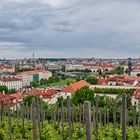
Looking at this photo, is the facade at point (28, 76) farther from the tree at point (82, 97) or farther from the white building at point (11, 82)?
the tree at point (82, 97)

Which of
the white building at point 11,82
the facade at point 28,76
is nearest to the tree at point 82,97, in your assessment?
the white building at point 11,82

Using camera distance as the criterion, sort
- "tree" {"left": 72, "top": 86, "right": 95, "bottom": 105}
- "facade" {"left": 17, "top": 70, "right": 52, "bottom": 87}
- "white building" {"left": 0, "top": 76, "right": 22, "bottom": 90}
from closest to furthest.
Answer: "tree" {"left": 72, "top": 86, "right": 95, "bottom": 105}, "white building" {"left": 0, "top": 76, "right": 22, "bottom": 90}, "facade" {"left": 17, "top": 70, "right": 52, "bottom": 87}

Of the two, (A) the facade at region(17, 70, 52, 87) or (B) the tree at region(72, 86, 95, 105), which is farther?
(A) the facade at region(17, 70, 52, 87)

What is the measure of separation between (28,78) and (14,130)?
9601cm

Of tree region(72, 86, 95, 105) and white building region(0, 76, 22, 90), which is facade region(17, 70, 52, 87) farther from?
tree region(72, 86, 95, 105)

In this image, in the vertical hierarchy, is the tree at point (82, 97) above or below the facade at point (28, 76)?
above

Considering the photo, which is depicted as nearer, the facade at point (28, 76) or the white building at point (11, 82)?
the white building at point (11, 82)

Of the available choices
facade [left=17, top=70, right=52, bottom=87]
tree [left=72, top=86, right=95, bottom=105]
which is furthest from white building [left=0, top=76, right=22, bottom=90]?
tree [left=72, top=86, right=95, bottom=105]

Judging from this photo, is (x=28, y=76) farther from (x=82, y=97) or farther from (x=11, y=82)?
(x=82, y=97)

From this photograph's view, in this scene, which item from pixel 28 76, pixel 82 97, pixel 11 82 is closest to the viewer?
pixel 82 97

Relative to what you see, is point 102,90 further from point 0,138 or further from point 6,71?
point 6,71

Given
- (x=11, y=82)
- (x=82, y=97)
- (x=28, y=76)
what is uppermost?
(x=82, y=97)

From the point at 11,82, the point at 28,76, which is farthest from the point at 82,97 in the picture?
the point at 28,76

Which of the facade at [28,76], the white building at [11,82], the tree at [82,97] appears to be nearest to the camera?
the tree at [82,97]
